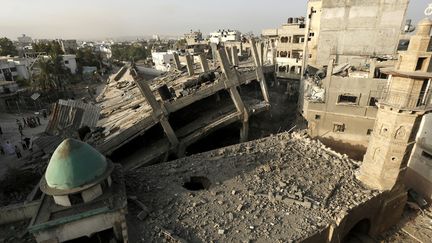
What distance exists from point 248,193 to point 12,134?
2812cm

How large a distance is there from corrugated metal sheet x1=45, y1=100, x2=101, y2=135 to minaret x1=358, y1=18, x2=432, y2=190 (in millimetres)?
17568

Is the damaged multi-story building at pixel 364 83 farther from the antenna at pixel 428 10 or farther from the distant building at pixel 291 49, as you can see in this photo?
the distant building at pixel 291 49

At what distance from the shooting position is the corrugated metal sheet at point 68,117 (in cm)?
1666

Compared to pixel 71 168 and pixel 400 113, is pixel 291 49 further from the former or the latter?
pixel 71 168

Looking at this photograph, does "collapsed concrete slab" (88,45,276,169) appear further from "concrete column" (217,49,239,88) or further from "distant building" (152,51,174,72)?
"distant building" (152,51,174,72)

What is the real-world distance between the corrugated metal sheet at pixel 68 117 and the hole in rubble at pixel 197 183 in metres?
8.71

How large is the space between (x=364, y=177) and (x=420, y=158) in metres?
7.08

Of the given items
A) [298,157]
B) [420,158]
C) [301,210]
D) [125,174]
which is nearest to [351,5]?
[420,158]

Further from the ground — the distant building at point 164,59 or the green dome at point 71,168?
the green dome at point 71,168

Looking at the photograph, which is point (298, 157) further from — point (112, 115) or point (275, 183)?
point (112, 115)

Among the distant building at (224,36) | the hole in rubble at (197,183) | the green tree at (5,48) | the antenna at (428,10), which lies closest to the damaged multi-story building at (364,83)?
the antenna at (428,10)

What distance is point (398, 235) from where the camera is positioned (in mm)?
14805

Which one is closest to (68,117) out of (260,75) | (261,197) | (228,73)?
(228,73)

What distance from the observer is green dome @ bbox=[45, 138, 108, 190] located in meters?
9.94
